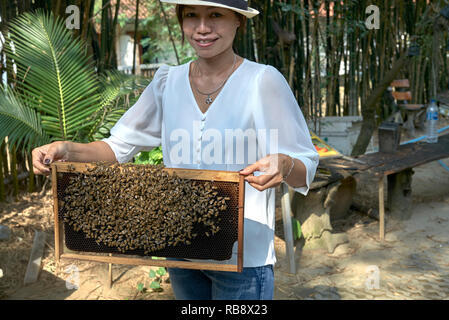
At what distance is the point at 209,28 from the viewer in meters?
1.64

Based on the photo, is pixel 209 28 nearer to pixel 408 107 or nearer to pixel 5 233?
pixel 5 233

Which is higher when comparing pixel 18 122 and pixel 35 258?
pixel 18 122

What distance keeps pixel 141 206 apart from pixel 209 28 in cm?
63

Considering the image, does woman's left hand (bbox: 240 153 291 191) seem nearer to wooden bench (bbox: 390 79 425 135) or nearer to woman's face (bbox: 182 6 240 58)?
woman's face (bbox: 182 6 240 58)

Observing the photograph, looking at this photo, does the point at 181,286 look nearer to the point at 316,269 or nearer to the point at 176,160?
the point at 176,160

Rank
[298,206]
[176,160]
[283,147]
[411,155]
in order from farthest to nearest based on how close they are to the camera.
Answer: [411,155] → [298,206] → [176,160] → [283,147]

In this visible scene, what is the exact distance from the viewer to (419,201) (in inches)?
246

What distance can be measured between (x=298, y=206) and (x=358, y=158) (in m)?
0.89

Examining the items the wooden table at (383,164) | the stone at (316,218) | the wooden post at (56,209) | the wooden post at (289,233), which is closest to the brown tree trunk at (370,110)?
the wooden table at (383,164)

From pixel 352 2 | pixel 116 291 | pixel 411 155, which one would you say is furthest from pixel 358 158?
pixel 116 291

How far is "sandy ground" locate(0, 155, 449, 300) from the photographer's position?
163 inches

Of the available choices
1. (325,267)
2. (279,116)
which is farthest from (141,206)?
(325,267)

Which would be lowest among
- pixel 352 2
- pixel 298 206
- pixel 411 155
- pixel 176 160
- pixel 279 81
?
pixel 298 206

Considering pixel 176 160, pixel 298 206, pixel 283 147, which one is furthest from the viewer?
pixel 298 206
